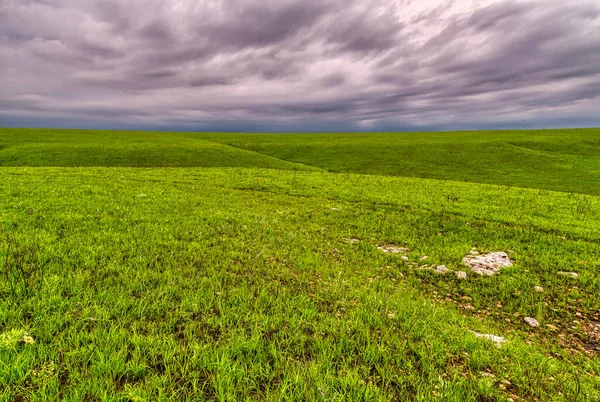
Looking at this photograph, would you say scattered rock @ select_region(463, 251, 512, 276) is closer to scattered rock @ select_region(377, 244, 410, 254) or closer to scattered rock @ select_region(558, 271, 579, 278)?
scattered rock @ select_region(558, 271, 579, 278)

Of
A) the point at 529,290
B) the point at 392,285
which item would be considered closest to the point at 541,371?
the point at 392,285

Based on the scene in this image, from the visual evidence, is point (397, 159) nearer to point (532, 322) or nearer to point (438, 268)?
point (438, 268)

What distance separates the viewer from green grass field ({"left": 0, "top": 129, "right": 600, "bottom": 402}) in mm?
4445

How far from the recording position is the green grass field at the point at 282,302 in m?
4.45

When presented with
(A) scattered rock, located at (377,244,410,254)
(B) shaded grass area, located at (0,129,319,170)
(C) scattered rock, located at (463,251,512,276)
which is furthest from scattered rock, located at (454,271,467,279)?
(B) shaded grass area, located at (0,129,319,170)

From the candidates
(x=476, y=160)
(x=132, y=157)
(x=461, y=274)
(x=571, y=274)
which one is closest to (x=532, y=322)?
(x=461, y=274)

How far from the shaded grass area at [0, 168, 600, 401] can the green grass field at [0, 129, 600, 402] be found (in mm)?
41

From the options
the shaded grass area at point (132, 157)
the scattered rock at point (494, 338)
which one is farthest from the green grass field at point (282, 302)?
the shaded grass area at point (132, 157)

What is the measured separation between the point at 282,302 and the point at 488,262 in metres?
9.06

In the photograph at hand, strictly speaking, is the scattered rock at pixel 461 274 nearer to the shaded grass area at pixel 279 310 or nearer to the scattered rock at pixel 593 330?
the shaded grass area at pixel 279 310

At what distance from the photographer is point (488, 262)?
11492 mm

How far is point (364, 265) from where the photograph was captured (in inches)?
435

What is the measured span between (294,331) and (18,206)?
54.6ft

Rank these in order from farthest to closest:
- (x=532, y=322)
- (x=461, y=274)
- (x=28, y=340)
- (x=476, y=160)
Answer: (x=476, y=160) → (x=461, y=274) → (x=532, y=322) → (x=28, y=340)
